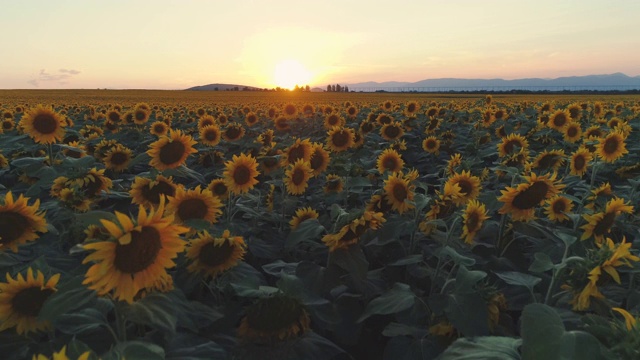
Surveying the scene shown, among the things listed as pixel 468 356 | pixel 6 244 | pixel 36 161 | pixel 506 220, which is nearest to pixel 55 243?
pixel 6 244

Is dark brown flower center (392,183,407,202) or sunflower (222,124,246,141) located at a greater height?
sunflower (222,124,246,141)

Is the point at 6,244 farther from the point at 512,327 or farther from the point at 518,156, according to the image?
the point at 518,156

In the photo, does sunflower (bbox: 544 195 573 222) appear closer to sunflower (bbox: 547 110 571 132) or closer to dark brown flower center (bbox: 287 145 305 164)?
dark brown flower center (bbox: 287 145 305 164)

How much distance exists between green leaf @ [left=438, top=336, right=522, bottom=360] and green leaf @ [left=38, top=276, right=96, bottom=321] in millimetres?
1338

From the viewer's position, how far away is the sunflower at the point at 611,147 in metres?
5.68

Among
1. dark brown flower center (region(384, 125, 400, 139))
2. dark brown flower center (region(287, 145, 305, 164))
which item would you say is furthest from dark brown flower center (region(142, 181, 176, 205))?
dark brown flower center (region(384, 125, 400, 139))

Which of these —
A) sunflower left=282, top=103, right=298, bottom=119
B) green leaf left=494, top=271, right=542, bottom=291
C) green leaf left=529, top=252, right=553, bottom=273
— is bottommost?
green leaf left=494, top=271, right=542, bottom=291

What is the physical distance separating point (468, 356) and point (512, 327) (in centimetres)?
130

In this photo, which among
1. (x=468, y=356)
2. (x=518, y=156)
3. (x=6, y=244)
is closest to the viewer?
(x=468, y=356)

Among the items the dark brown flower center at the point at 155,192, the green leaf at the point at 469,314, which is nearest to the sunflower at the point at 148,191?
the dark brown flower center at the point at 155,192

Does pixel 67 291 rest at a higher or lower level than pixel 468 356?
higher

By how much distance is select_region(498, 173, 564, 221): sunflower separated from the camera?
11.0 feet

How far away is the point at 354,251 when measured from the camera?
2861 millimetres

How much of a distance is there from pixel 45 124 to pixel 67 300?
14.4ft
